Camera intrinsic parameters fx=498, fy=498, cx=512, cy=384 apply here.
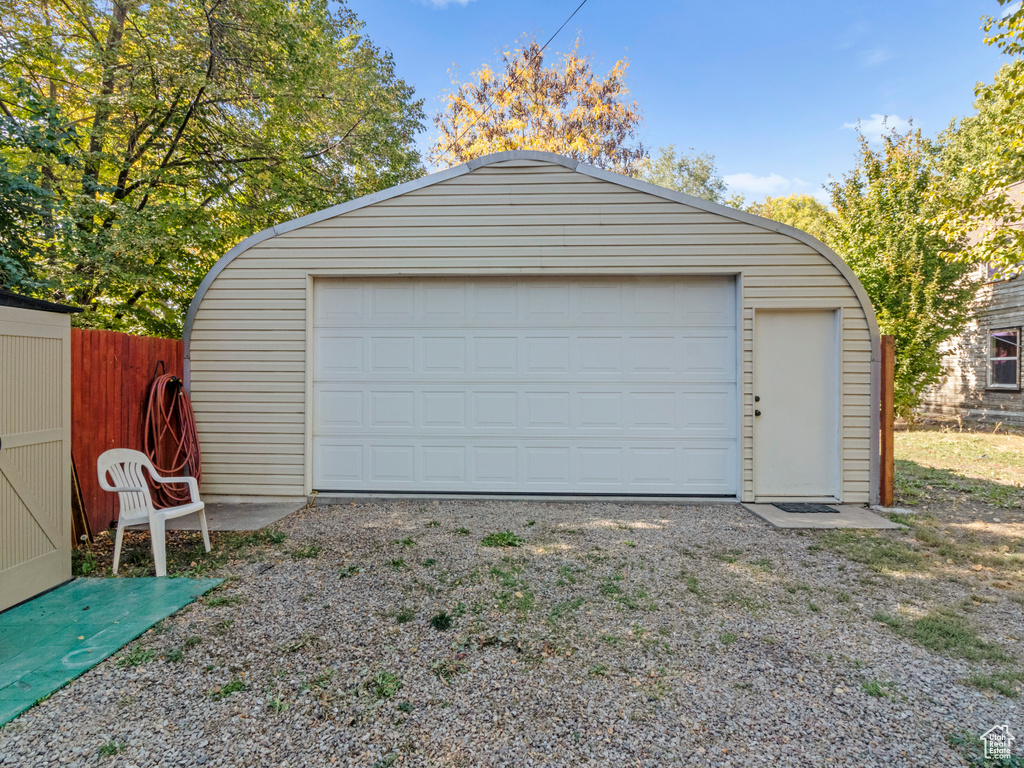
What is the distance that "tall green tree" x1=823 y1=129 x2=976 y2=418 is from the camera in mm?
10023

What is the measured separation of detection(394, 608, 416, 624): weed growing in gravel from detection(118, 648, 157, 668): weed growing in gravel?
112 centimetres

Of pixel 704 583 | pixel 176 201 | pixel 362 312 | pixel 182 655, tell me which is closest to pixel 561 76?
pixel 176 201

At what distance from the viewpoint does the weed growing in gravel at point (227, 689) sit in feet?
6.69

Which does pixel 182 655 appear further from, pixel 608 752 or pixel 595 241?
pixel 595 241

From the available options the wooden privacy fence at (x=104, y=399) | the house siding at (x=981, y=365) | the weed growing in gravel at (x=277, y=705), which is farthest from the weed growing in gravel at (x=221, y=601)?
the house siding at (x=981, y=365)

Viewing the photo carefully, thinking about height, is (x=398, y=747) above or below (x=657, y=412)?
below

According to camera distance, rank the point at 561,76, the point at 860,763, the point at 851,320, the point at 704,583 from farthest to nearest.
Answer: the point at 561,76 < the point at 851,320 < the point at 704,583 < the point at 860,763

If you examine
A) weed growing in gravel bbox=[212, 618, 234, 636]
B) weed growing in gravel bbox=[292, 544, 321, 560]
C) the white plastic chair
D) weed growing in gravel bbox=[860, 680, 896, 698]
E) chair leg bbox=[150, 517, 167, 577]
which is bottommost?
weed growing in gravel bbox=[860, 680, 896, 698]

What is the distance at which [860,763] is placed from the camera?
1.68m

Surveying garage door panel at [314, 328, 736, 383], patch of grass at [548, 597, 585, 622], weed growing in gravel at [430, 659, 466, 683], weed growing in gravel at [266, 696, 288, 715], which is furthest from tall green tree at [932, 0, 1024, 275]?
weed growing in gravel at [266, 696, 288, 715]

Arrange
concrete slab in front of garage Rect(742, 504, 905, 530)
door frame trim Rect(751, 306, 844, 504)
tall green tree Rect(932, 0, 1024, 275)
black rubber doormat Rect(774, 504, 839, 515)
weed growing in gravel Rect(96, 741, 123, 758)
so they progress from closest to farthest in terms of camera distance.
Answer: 1. weed growing in gravel Rect(96, 741, 123, 758)
2. concrete slab in front of garage Rect(742, 504, 905, 530)
3. black rubber doormat Rect(774, 504, 839, 515)
4. door frame trim Rect(751, 306, 844, 504)
5. tall green tree Rect(932, 0, 1024, 275)

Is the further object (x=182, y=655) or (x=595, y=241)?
(x=595, y=241)

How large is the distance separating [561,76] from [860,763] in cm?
1626

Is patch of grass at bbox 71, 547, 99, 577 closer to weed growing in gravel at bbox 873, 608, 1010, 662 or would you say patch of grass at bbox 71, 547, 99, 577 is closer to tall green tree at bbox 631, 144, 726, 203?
weed growing in gravel at bbox 873, 608, 1010, 662
